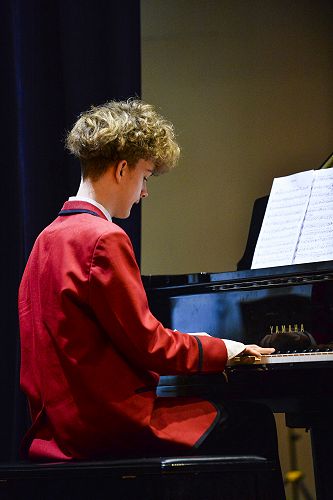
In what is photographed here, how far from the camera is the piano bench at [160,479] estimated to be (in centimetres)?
177

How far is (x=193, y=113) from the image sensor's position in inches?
162

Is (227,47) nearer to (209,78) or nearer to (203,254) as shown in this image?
(209,78)

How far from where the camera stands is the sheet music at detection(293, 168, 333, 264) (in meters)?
2.49

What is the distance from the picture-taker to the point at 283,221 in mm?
2674

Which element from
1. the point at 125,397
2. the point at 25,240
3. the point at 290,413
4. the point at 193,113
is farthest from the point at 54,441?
the point at 193,113

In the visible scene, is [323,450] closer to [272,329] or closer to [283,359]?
[272,329]

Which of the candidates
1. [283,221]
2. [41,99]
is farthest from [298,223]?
[41,99]

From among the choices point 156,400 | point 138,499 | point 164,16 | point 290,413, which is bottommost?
point 290,413

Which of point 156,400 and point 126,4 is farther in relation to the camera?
point 126,4

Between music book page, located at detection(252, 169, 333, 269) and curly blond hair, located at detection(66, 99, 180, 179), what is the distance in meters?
0.56

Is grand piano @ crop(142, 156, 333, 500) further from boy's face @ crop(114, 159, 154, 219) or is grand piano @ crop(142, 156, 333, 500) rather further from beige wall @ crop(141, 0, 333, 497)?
beige wall @ crop(141, 0, 333, 497)

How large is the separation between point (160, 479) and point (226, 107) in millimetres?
2681

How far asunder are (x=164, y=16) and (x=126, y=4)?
0.53m

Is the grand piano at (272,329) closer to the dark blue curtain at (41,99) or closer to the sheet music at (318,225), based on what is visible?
the sheet music at (318,225)
